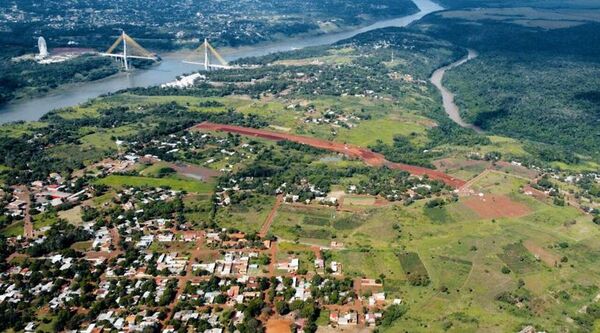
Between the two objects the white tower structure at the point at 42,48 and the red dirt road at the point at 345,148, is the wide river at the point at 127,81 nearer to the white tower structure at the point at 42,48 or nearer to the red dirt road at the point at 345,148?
the white tower structure at the point at 42,48

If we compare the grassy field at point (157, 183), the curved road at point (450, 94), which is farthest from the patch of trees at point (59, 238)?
the curved road at point (450, 94)

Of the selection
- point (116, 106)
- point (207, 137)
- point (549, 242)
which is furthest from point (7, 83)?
point (549, 242)

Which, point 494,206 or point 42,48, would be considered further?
point 42,48

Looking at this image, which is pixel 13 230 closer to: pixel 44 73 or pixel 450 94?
pixel 44 73

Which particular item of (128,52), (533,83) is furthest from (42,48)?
(533,83)

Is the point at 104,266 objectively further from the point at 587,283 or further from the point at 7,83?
the point at 7,83

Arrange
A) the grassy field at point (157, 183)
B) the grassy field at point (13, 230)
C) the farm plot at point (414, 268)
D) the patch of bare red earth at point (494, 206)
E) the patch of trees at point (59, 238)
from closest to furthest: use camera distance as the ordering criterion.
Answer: the farm plot at point (414, 268) < the patch of trees at point (59, 238) < the grassy field at point (13, 230) < the patch of bare red earth at point (494, 206) < the grassy field at point (157, 183)
